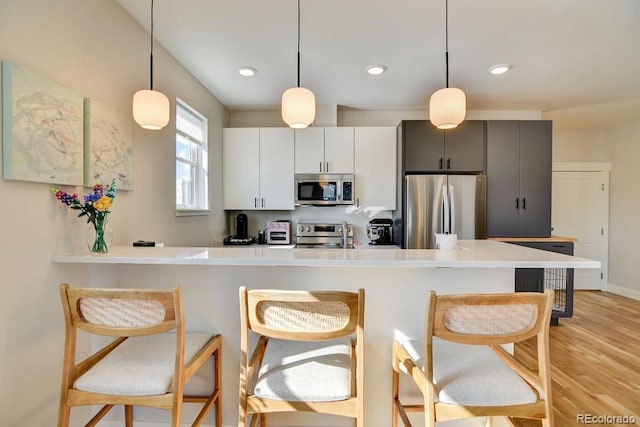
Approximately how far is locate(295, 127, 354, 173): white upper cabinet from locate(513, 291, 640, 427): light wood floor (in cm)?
260

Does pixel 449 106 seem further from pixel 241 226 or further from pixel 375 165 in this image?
pixel 241 226

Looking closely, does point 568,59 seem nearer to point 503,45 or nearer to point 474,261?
point 503,45

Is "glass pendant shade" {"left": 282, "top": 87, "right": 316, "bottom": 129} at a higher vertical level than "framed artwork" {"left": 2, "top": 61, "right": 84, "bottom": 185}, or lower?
higher

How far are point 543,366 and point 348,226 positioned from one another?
3026mm

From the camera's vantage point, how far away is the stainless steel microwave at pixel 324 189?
150 inches

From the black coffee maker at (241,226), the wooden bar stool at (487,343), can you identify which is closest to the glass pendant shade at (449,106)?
the wooden bar stool at (487,343)

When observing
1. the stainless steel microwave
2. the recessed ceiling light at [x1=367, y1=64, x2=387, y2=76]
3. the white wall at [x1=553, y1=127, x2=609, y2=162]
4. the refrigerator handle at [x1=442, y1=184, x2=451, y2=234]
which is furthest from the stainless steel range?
the white wall at [x1=553, y1=127, x2=609, y2=162]

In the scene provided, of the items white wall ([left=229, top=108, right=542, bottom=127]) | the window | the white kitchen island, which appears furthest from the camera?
white wall ([left=229, top=108, right=542, bottom=127])

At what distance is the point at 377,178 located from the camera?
384 cm

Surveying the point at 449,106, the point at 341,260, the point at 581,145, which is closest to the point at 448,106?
the point at 449,106

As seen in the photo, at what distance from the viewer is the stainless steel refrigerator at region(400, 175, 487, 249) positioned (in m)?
3.47

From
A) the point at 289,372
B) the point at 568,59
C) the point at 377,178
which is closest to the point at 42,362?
the point at 289,372

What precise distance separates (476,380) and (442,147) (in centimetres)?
295

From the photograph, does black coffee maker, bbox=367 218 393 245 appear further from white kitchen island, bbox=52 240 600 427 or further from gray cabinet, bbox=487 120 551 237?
white kitchen island, bbox=52 240 600 427
